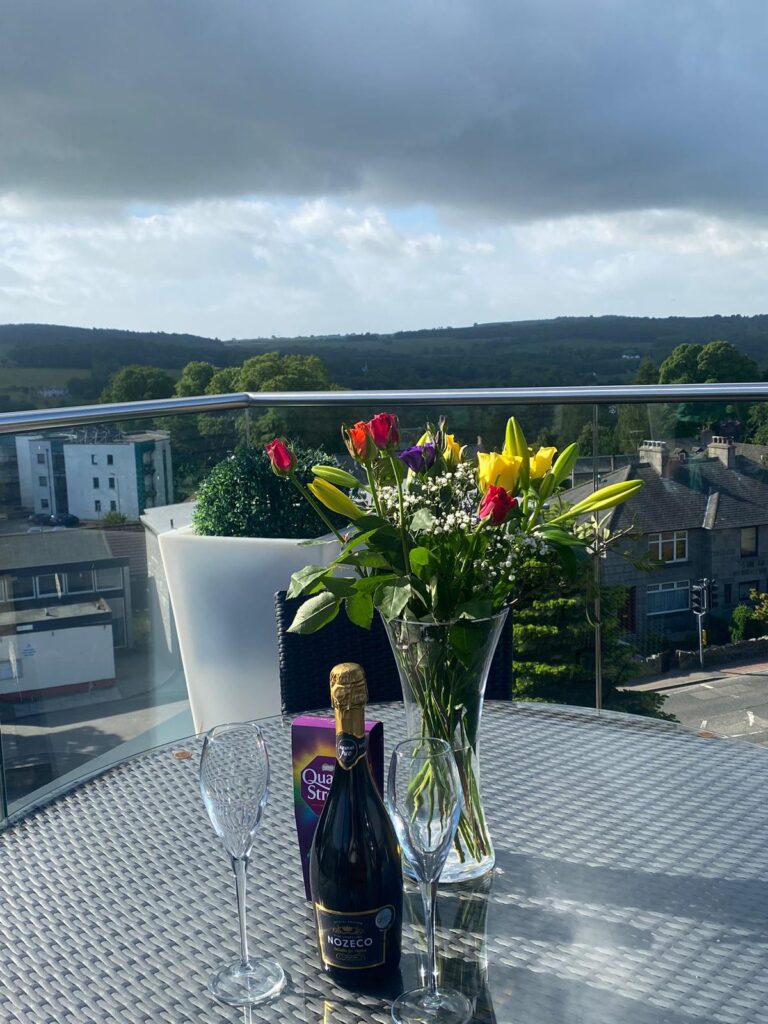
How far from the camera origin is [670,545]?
3.08m

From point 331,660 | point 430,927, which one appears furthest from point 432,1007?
point 331,660

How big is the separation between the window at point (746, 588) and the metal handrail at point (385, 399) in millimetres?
678

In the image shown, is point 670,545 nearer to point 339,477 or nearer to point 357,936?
point 339,477

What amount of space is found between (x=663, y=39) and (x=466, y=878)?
31360 millimetres

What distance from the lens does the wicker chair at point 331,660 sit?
1.80m

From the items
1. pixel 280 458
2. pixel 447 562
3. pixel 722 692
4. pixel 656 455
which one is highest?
pixel 280 458

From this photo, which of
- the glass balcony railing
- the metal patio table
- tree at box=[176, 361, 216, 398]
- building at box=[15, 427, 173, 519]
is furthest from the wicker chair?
tree at box=[176, 361, 216, 398]

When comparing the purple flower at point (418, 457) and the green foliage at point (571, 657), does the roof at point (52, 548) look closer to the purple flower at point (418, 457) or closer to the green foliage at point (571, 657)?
the green foliage at point (571, 657)

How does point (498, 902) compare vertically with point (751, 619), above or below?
above

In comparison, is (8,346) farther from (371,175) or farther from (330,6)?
(371,175)

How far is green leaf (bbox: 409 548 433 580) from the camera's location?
98 cm

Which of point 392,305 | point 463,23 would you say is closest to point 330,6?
point 463,23

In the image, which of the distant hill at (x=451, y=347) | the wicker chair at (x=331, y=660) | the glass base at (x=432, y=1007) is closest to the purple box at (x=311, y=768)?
the glass base at (x=432, y=1007)

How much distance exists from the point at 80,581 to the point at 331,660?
1.48m
